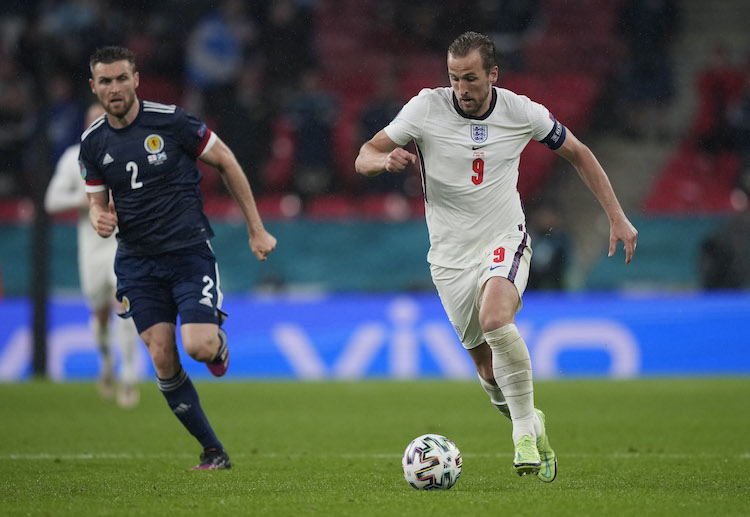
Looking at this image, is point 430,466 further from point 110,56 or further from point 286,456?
point 110,56

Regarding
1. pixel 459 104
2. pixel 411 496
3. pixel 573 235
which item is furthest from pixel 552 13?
pixel 411 496

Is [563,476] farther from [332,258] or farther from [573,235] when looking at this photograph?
[573,235]

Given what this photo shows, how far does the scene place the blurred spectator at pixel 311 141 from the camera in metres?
16.2

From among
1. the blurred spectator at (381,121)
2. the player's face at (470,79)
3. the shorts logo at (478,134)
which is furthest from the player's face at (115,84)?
the blurred spectator at (381,121)

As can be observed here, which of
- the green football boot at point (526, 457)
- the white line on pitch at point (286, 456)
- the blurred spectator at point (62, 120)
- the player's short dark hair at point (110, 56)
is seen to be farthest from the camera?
the blurred spectator at point (62, 120)

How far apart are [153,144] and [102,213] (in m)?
0.55

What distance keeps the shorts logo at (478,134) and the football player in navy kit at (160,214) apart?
129 centimetres

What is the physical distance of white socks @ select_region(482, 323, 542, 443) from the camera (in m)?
5.93

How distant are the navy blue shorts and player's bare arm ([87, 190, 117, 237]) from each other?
1.10 feet

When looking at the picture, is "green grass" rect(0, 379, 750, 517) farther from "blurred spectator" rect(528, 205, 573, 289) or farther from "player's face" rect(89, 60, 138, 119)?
"player's face" rect(89, 60, 138, 119)

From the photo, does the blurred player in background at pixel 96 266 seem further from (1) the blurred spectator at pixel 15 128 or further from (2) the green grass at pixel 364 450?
(1) the blurred spectator at pixel 15 128

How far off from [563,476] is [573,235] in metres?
10.3

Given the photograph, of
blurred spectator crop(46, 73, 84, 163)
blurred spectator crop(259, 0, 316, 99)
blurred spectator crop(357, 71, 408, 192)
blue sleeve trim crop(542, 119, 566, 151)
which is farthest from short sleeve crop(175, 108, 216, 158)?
blurred spectator crop(259, 0, 316, 99)

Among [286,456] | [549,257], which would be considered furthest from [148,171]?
[549,257]
